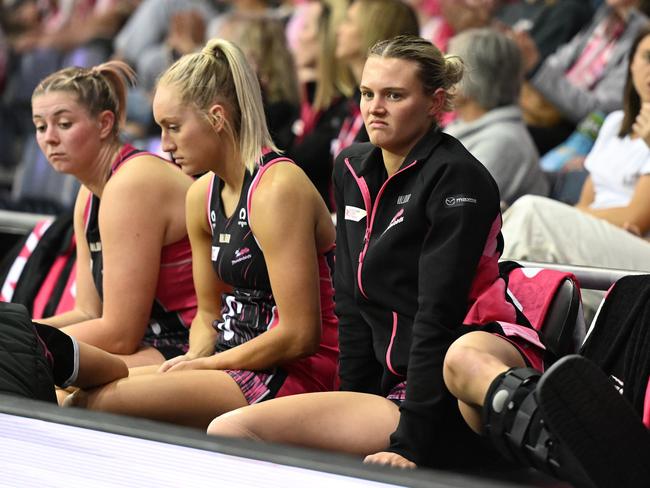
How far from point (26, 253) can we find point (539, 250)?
161 centimetres

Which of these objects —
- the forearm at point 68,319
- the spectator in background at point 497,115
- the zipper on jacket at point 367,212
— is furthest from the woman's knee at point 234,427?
the spectator in background at point 497,115

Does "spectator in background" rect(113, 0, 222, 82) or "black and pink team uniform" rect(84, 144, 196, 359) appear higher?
"spectator in background" rect(113, 0, 222, 82)

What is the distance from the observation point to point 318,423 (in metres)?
2.19

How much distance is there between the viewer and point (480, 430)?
2.03 metres

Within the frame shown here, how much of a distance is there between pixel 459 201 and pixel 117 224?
0.99 metres

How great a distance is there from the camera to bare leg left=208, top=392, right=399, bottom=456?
85.0 inches

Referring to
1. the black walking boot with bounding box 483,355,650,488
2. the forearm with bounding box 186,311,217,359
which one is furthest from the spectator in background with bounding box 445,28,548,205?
the black walking boot with bounding box 483,355,650,488

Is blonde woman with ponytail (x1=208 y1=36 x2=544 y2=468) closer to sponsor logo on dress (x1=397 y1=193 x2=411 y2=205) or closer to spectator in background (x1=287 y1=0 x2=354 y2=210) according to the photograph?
sponsor logo on dress (x1=397 y1=193 x2=411 y2=205)

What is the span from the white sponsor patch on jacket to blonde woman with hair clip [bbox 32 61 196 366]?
0.61 metres

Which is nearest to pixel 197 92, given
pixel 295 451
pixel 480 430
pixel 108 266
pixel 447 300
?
pixel 108 266

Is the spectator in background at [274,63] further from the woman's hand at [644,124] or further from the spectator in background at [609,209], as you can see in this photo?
the woman's hand at [644,124]

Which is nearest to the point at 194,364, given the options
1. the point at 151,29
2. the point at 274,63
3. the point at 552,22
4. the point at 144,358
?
the point at 144,358

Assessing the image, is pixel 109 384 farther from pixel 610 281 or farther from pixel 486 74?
pixel 486 74

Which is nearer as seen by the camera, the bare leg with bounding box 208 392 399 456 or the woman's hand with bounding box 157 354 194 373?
the bare leg with bounding box 208 392 399 456
